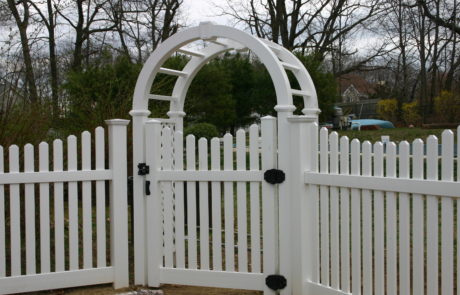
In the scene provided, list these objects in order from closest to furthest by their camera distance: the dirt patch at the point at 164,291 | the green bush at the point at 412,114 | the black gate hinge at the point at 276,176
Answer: the black gate hinge at the point at 276,176, the dirt patch at the point at 164,291, the green bush at the point at 412,114

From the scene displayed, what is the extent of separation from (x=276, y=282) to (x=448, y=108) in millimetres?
15944

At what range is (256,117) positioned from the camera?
18672 mm

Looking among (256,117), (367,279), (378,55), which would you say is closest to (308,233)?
(367,279)

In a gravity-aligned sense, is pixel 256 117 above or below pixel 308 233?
above

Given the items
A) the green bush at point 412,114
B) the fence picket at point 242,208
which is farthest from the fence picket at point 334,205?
the green bush at point 412,114

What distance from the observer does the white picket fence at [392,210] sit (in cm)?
271

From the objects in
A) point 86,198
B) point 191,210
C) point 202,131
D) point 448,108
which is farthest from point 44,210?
point 448,108

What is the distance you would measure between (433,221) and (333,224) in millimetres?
712

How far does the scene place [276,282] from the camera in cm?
355

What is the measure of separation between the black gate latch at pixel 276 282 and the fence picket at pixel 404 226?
0.90m

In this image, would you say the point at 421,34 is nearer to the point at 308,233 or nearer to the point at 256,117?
the point at 256,117

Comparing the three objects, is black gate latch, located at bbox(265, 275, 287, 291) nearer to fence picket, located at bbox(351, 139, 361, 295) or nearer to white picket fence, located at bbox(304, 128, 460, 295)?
white picket fence, located at bbox(304, 128, 460, 295)

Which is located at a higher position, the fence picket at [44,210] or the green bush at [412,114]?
the green bush at [412,114]

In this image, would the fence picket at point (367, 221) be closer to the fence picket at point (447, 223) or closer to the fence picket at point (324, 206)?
the fence picket at point (324, 206)
